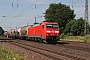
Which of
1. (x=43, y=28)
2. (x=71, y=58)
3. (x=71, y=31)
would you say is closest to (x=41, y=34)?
(x=43, y=28)

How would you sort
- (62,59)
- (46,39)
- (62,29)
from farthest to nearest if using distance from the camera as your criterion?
1. (62,29)
2. (46,39)
3. (62,59)

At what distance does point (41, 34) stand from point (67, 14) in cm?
6868

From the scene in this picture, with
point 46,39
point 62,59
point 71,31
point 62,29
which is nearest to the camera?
point 62,59

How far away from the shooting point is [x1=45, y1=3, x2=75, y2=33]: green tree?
10069cm

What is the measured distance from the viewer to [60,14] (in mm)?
102438

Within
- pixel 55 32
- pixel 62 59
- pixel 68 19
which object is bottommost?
pixel 62 59

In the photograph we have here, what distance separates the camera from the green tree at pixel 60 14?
10069 cm

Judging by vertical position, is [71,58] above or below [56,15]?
below

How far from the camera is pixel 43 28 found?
35.0 metres

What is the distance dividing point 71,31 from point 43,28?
58.3 m

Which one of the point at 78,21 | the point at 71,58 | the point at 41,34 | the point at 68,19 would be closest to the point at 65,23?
the point at 68,19

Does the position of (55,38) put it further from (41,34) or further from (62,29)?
(62,29)

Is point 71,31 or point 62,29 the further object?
point 62,29

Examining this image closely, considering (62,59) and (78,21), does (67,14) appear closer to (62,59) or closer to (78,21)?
(78,21)
